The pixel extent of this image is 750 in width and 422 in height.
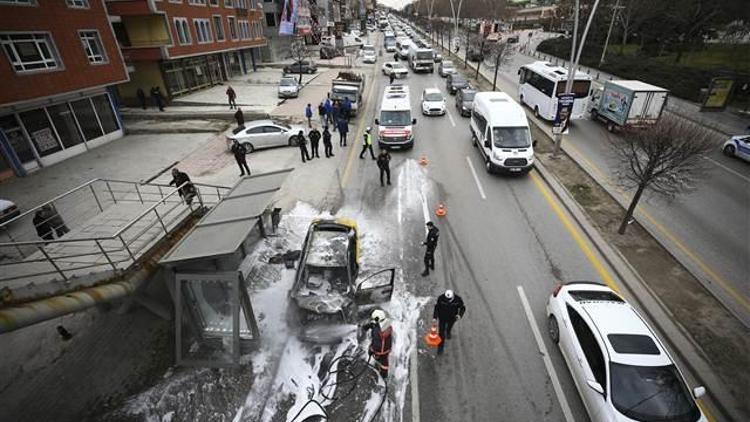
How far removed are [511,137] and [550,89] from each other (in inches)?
342

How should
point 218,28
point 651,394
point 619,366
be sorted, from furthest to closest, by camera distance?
point 218,28 → point 619,366 → point 651,394

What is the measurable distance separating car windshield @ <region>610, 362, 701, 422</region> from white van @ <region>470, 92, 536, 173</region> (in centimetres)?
967

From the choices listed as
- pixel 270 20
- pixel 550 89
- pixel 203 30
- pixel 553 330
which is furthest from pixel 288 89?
pixel 270 20

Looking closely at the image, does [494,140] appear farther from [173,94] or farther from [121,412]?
[173,94]

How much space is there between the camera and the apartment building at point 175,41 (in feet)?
78.4

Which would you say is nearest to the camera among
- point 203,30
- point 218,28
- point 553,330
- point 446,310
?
point 446,310

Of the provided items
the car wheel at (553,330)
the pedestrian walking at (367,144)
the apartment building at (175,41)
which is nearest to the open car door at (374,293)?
the car wheel at (553,330)

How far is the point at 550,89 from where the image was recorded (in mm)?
20438

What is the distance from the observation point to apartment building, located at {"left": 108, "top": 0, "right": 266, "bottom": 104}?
78.4 feet

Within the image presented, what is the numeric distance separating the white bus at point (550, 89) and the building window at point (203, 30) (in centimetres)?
2669

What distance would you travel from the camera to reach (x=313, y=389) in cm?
657

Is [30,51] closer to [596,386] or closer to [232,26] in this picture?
[232,26]

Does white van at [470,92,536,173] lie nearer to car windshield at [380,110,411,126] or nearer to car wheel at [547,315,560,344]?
car windshield at [380,110,411,126]

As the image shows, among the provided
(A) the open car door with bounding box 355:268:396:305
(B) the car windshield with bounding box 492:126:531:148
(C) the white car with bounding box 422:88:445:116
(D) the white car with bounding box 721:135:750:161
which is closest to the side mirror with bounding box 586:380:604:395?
(A) the open car door with bounding box 355:268:396:305
